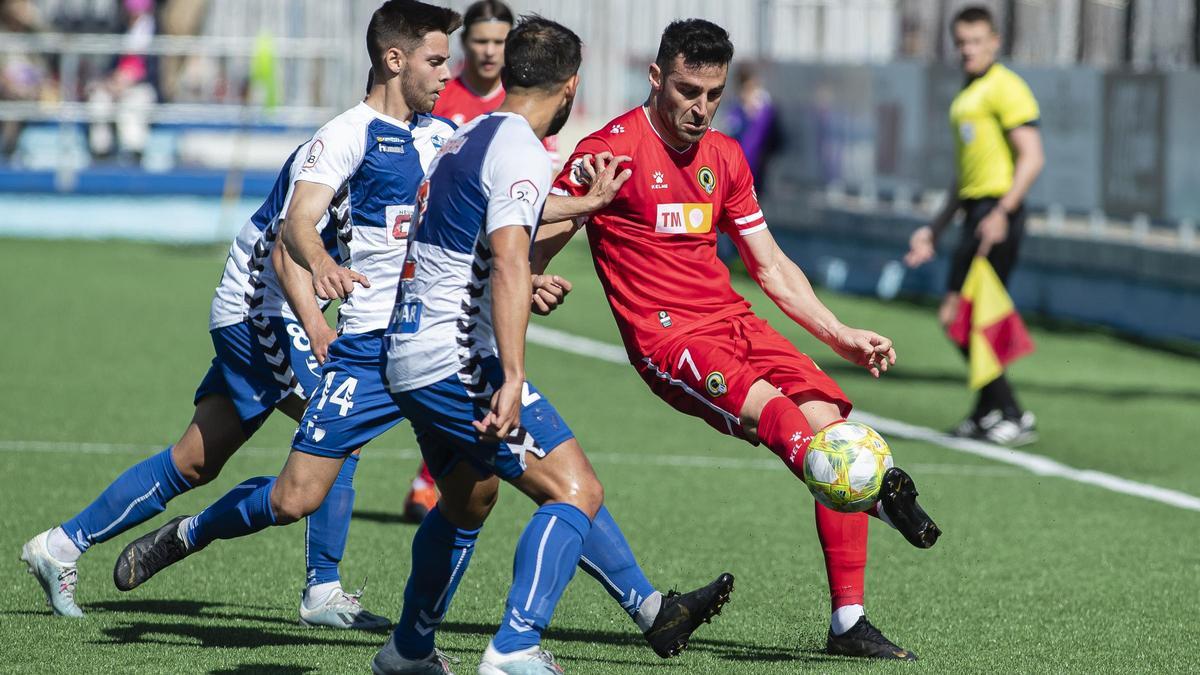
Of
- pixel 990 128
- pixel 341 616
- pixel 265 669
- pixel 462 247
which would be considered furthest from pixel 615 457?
pixel 462 247

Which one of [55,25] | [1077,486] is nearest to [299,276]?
[1077,486]

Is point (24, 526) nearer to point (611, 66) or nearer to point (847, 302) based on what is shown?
point (847, 302)

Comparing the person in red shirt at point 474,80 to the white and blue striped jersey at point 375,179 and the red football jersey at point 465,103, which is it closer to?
the red football jersey at point 465,103

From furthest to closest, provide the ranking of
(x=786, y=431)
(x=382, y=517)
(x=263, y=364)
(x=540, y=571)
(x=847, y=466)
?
(x=382, y=517)
(x=263, y=364)
(x=786, y=431)
(x=847, y=466)
(x=540, y=571)

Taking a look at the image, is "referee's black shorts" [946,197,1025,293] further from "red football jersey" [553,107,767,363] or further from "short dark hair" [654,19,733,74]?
"short dark hair" [654,19,733,74]

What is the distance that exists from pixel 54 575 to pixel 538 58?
2.73 m

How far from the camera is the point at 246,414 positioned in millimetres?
6746

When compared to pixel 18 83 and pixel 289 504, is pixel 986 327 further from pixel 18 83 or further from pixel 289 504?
pixel 18 83

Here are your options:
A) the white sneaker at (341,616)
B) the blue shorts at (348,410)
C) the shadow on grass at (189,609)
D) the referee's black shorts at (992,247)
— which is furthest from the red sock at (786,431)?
the referee's black shorts at (992,247)

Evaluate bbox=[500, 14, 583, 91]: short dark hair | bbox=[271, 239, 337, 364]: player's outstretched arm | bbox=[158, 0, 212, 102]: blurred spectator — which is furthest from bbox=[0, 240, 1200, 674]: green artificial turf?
bbox=[158, 0, 212, 102]: blurred spectator

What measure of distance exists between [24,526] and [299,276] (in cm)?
277

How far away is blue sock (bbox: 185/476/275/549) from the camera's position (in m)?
6.24

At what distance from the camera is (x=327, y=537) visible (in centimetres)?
698

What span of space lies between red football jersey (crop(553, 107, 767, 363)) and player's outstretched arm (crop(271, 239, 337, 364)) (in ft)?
3.35
